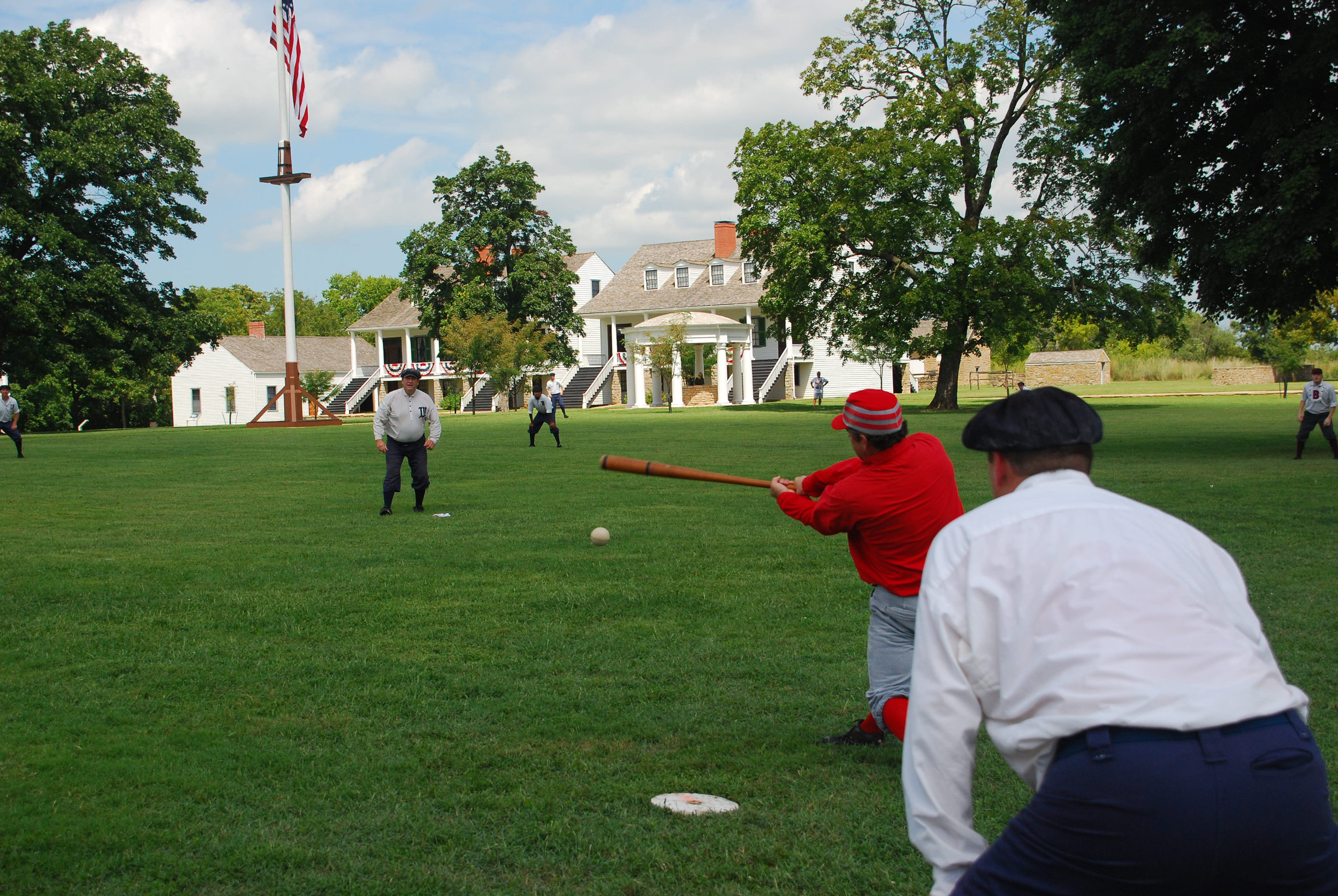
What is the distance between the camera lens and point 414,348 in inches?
3044

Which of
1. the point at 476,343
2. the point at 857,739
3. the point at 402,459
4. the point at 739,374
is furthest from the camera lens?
the point at 739,374

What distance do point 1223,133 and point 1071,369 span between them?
284 ft

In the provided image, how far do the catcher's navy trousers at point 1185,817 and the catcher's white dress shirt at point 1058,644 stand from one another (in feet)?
0.18

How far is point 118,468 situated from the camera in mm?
23328

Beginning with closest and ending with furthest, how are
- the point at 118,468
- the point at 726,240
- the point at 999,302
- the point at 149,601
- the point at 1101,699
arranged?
the point at 1101,699 < the point at 149,601 < the point at 118,468 < the point at 999,302 < the point at 726,240

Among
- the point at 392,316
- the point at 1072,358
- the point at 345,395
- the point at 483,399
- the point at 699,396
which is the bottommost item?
the point at 699,396

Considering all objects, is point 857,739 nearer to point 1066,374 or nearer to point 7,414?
point 7,414

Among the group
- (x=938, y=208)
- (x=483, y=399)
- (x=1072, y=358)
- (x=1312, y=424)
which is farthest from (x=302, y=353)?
(x=1312, y=424)

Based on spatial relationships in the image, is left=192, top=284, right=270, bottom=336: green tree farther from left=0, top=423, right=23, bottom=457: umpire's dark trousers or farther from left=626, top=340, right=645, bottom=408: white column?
left=0, top=423, right=23, bottom=457: umpire's dark trousers

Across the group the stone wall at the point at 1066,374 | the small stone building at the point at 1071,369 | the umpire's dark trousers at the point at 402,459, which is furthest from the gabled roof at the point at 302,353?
the umpire's dark trousers at the point at 402,459

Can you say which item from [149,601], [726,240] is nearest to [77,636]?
[149,601]

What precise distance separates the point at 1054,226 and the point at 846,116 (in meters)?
9.98

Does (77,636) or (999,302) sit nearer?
(77,636)

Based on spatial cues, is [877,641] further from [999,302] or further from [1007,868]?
[999,302]
